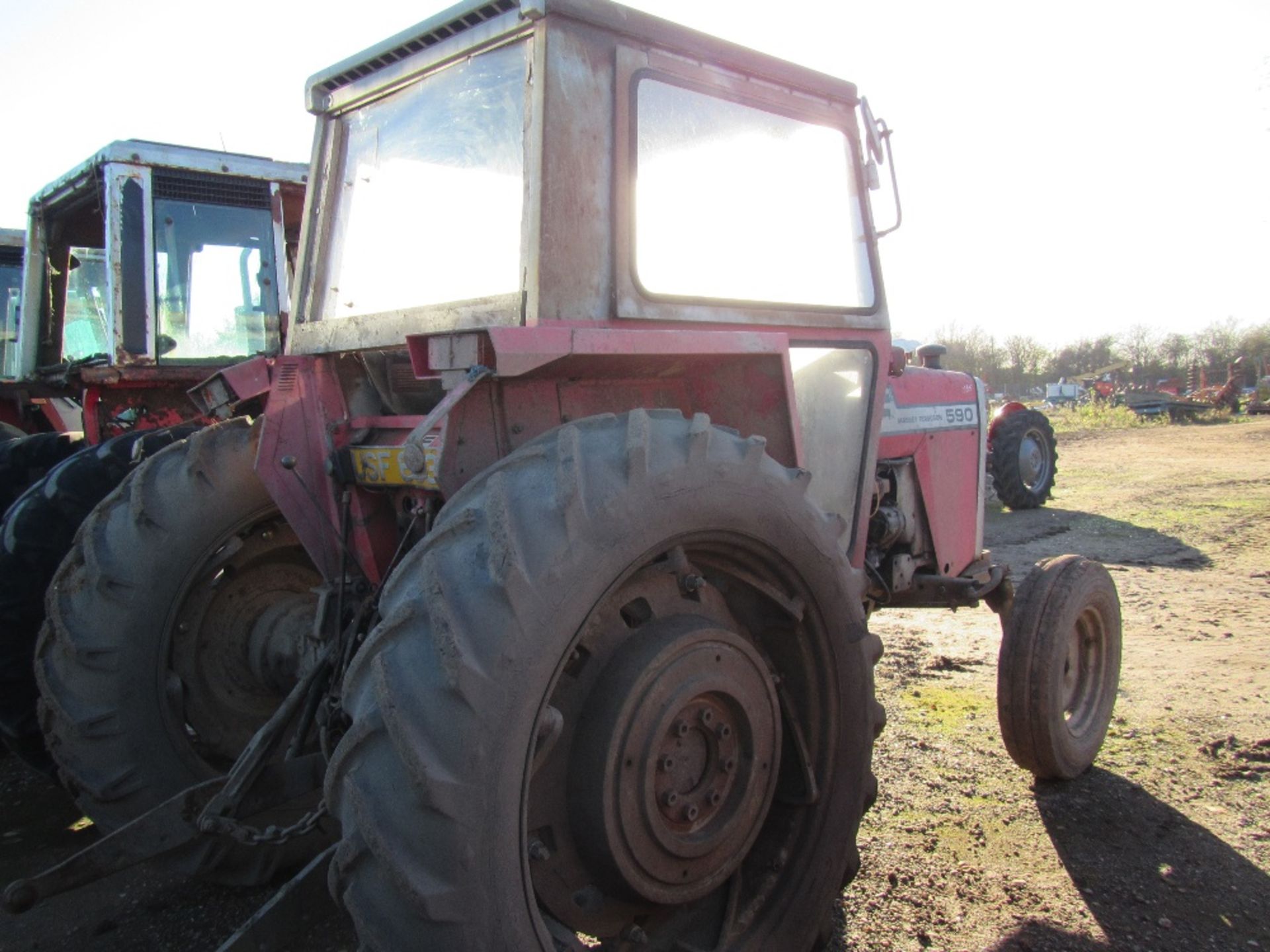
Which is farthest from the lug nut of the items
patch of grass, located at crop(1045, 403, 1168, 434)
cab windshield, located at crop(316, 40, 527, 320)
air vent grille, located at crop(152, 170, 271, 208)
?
patch of grass, located at crop(1045, 403, 1168, 434)

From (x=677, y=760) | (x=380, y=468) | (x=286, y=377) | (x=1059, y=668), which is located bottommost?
(x=1059, y=668)

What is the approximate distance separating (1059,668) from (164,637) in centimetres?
301

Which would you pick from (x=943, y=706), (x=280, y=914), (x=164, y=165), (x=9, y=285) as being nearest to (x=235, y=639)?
(x=280, y=914)

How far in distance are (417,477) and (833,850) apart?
4.62ft

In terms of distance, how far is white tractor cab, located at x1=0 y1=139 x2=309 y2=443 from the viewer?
17.4ft

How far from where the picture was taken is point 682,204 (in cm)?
253

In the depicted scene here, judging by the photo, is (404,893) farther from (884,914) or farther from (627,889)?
(884,914)

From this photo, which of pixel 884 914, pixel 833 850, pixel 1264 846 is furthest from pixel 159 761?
pixel 1264 846

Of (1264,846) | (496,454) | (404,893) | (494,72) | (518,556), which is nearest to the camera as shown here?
(404,893)

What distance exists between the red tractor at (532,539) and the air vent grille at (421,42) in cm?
1

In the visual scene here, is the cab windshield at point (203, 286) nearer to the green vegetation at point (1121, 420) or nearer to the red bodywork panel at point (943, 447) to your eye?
the red bodywork panel at point (943, 447)

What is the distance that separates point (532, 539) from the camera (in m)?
1.71

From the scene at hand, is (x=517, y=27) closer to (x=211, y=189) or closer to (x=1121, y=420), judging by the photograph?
(x=211, y=189)

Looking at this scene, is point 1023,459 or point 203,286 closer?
point 203,286
